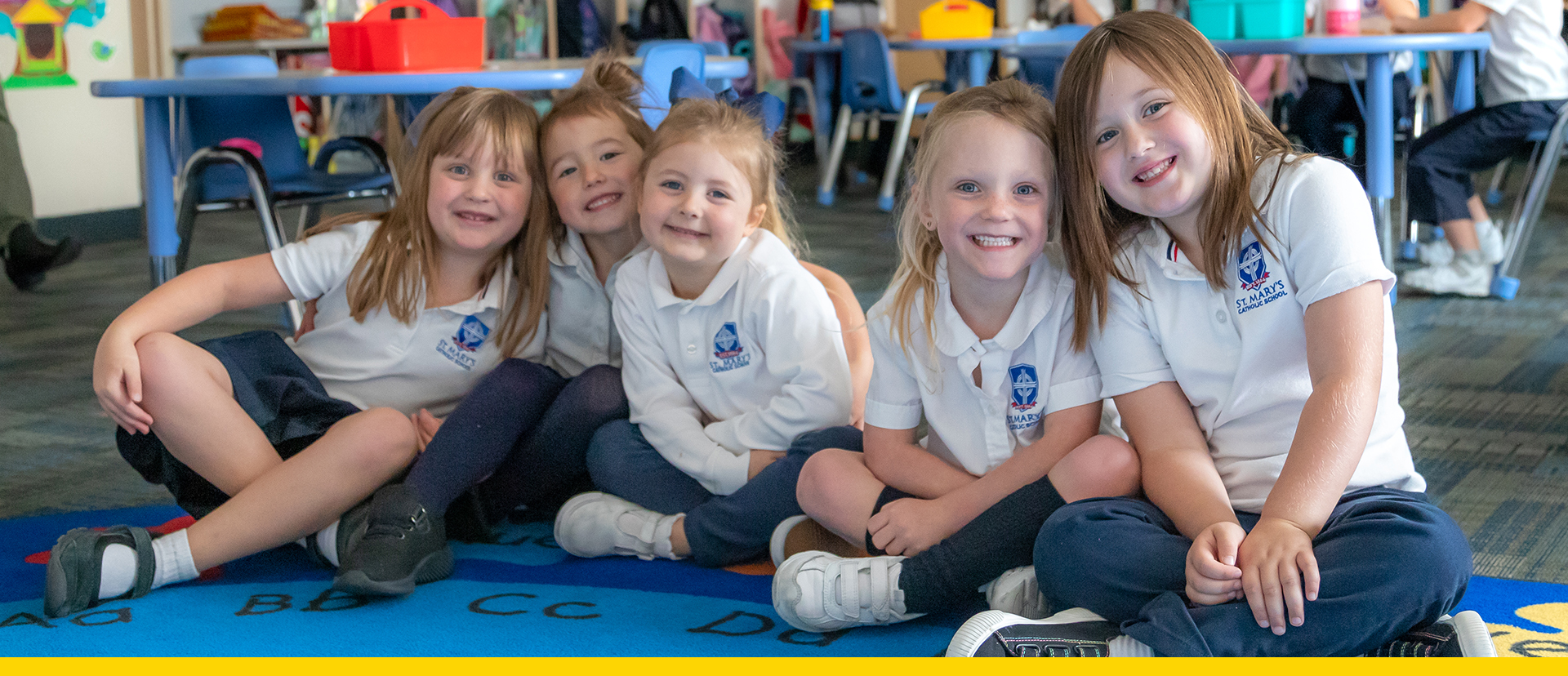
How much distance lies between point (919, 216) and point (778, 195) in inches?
14.1

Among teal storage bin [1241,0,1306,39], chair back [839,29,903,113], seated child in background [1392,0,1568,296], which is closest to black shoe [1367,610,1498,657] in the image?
teal storage bin [1241,0,1306,39]

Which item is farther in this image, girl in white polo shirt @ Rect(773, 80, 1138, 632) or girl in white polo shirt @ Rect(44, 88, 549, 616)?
girl in white polo shirt @ Rect(44, 88, 549, 616)

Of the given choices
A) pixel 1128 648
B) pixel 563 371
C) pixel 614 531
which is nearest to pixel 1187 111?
pixel 1128 648

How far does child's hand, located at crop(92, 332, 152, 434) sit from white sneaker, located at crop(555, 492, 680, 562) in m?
0.46

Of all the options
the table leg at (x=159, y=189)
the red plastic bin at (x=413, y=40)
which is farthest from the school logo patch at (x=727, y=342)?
the table leg at (x=159, y=189)

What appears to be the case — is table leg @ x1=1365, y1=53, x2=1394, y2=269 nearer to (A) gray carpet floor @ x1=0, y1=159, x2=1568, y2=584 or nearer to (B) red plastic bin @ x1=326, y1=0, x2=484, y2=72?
(A) gray carpet floor @ x1=0, y1=159, x2=1568, y2=584

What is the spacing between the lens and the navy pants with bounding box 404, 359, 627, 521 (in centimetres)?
137

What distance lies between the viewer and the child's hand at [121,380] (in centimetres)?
132

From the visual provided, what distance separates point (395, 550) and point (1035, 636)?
2.11 feet

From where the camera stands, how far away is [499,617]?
3.97 feet

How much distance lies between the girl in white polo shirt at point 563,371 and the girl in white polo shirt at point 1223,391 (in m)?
0.44

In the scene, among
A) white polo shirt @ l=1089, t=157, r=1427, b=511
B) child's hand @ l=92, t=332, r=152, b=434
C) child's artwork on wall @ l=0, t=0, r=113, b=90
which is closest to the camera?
white polo shirt @ l=1089, t=157, r=1427, b=511

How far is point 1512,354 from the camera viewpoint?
2.31 m

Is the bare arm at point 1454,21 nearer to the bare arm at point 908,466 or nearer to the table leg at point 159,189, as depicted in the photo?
the bare arm at point 908,466
